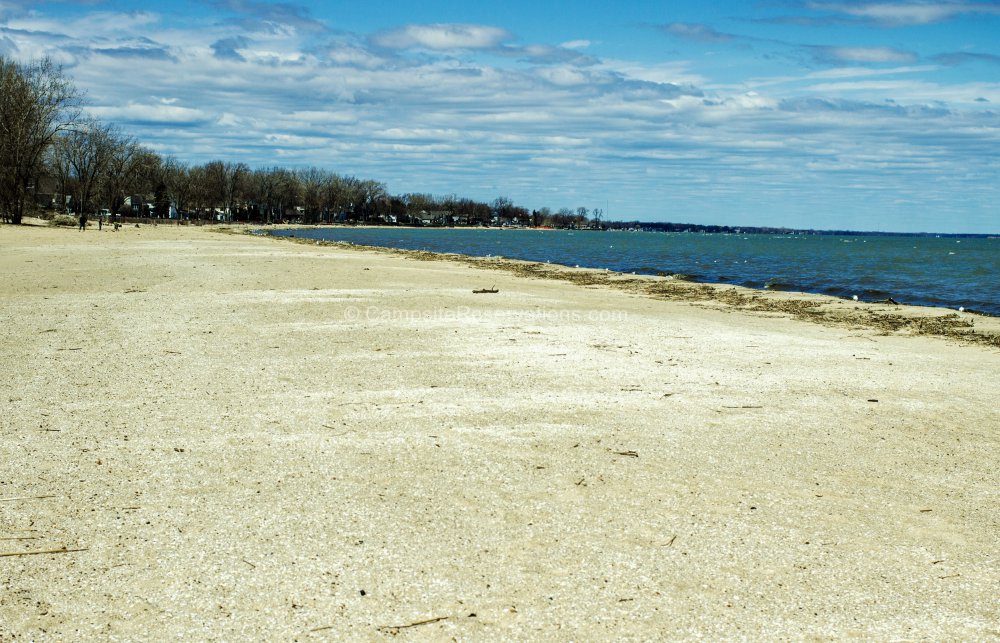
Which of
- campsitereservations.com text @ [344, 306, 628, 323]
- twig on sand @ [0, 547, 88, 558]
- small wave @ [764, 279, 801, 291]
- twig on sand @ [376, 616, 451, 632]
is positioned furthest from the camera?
small wave @ [764, 279, 801, 291]

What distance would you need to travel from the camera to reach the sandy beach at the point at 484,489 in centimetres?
439

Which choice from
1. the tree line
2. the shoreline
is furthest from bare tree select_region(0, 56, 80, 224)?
the shoreline

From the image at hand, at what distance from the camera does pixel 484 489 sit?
20.4 ft

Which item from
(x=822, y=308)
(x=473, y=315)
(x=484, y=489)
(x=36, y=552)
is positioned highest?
(x=822, y=308)

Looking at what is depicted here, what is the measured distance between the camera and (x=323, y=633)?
4.09 m

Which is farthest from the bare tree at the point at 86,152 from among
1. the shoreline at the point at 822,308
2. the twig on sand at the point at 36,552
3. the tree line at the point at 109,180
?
the twig on sand at the point at 36,552

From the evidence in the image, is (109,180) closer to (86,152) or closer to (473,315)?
(86,152)

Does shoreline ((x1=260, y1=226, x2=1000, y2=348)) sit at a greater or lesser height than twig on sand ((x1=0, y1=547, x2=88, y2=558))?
greater

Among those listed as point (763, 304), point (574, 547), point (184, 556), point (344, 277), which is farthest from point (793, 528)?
point (344, 277)

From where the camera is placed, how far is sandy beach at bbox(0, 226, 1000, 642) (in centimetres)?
439

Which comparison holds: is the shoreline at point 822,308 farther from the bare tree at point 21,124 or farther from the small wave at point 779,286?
the bare tree at point 21,124

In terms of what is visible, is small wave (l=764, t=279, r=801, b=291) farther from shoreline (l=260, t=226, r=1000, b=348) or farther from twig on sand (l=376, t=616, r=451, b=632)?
twig on sand (l=376, t=616, r=451, b=632)

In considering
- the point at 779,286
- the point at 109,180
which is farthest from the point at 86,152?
the point at 779,286

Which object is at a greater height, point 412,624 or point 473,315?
point 473,315
